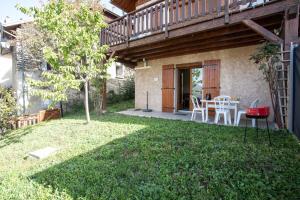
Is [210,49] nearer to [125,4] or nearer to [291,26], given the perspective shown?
[291,26]

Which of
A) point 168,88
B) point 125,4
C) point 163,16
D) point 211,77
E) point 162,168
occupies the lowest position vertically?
point 162,168

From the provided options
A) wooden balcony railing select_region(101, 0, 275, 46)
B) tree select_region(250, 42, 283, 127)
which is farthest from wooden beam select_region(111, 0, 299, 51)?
tree select_region(250, 42, 283, 127)

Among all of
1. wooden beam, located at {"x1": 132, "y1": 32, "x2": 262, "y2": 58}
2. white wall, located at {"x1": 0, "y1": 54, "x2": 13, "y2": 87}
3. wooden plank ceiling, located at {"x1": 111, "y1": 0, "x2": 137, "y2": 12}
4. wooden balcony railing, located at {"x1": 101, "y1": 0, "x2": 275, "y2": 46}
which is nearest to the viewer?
wooden balcony railing, located at {"x1": 101, "y1": 0, "x2": 275, "y2": 46}

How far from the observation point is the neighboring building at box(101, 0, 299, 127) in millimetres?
4965

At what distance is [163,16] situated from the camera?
7.48m

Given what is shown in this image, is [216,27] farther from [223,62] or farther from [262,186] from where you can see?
[262,186]

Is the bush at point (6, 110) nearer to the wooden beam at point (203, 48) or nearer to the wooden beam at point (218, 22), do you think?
the wooden beam at point (218, 22)

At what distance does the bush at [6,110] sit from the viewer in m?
8.13

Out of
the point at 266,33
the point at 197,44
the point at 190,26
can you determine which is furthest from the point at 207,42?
the point at 266,33

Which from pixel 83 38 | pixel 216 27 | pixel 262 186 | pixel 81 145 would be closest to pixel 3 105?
pixel 83 38

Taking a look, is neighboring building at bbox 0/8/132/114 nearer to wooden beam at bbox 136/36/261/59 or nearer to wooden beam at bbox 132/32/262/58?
wooden beam at bbox 136/36/261/59

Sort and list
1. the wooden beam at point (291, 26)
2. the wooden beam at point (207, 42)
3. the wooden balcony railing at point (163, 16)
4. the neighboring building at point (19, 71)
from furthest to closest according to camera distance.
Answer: the neighboring building at point (19, 71), the wooden beam at point (207, 42), the wooden balcony railing at point (163, 16), the wooden beam at point (291, 26)

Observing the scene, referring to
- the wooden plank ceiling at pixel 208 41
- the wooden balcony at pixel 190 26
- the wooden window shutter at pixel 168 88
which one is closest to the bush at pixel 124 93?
the wooden balcony at pixel 190 26

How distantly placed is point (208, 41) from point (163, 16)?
189 centimetres
